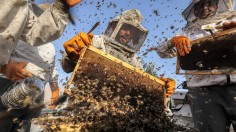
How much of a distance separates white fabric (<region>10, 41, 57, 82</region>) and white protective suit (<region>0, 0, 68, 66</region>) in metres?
0.89

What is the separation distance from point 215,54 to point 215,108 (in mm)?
759

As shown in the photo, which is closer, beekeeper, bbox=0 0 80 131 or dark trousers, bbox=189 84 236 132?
beekeeper, bbox=0 0 80 131

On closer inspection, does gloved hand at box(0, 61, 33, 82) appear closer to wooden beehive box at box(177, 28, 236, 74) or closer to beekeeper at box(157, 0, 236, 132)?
beekeeper at box(157, 0, 236, 132)

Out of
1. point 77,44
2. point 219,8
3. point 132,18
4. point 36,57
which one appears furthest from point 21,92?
point 132,18

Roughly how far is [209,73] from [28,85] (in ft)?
7.94

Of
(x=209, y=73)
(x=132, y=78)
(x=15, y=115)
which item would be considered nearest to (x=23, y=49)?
(x=15, y=115)

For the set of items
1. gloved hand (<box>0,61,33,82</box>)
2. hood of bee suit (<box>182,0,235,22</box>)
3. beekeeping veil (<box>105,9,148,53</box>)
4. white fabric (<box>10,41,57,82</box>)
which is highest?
beekeeping veil (<box>105,9,148,53</box>)

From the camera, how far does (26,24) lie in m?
2.50

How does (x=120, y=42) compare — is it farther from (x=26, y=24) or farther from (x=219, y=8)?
(x=26, y=24)

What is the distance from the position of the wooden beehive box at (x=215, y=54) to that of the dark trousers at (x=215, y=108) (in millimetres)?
286

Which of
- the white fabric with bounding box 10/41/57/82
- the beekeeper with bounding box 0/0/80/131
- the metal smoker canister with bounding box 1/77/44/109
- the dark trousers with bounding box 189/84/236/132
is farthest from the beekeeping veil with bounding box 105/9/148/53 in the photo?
the metal smoker canister with bounding box 1/77/44/109

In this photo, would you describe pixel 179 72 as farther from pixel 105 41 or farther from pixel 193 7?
pixel 105 41

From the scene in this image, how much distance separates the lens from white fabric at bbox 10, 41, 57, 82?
3.43 m

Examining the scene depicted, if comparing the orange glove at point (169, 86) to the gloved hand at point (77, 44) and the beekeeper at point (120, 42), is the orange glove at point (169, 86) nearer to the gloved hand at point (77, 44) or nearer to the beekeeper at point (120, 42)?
the beekeeper at point (120, 42)
